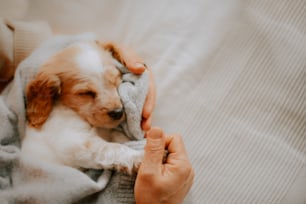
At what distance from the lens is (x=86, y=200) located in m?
1.23

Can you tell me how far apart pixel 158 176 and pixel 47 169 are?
0.35 metres

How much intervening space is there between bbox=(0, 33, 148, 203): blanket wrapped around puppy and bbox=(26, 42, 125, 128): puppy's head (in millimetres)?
56

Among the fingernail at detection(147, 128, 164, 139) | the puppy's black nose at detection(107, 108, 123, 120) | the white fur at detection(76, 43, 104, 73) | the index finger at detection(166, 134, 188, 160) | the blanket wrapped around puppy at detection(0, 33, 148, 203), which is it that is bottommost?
the blanket wrapped around puppy at detection(0, 33, 148, 203)

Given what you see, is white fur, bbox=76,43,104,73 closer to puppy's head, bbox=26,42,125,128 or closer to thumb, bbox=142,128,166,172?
puppy's head, bbox=26,42,125,128

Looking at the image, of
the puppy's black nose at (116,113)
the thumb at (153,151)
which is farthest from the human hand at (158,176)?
the puppy's black nose at (116,113)

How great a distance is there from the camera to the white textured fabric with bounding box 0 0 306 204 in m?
1.39

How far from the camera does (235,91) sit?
1467 mm

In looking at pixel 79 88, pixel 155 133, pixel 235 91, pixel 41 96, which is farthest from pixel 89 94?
pixel 235 91

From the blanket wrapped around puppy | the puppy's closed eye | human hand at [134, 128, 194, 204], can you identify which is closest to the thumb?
human hand at [134, 128, 194, 204]

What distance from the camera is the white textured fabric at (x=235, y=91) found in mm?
1388

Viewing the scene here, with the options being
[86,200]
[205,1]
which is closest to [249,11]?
[205,1]

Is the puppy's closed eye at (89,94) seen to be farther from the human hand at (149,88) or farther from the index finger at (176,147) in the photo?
the index finger at (176,147)

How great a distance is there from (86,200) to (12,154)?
0.92 feet

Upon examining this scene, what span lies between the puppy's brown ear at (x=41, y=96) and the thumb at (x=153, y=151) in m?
0.34
